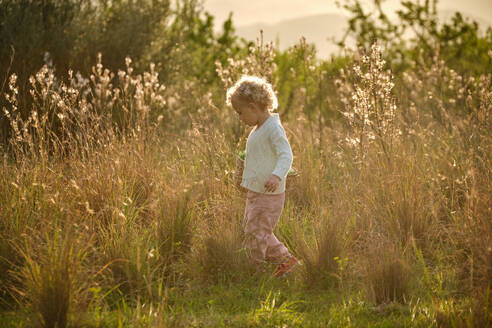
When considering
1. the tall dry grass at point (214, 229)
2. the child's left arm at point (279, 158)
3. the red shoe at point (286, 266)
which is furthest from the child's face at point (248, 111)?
the red shoe at point (286, 266)

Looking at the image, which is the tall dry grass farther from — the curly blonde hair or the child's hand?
the curly blonde hair

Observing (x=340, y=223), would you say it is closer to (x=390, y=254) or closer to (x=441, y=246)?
(x=390, y=254)

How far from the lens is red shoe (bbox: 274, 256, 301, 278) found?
363 centimetres

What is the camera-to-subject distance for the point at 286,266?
12.0 ft

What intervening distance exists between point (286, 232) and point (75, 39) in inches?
225

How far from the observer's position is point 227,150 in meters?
5.16

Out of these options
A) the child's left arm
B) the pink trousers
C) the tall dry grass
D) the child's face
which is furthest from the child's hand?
the child's face

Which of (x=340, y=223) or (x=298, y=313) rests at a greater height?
(x=340, y=223)

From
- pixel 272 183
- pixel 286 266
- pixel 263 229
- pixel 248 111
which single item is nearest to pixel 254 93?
pixel 248 111

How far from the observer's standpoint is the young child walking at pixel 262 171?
369 centimetres

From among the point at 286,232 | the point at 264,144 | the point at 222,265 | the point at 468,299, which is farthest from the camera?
the point at 286,232

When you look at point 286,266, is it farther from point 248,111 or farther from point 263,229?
point 248,111

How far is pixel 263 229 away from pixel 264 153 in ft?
1.88

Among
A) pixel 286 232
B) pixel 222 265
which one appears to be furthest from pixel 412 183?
pixel 222 265
